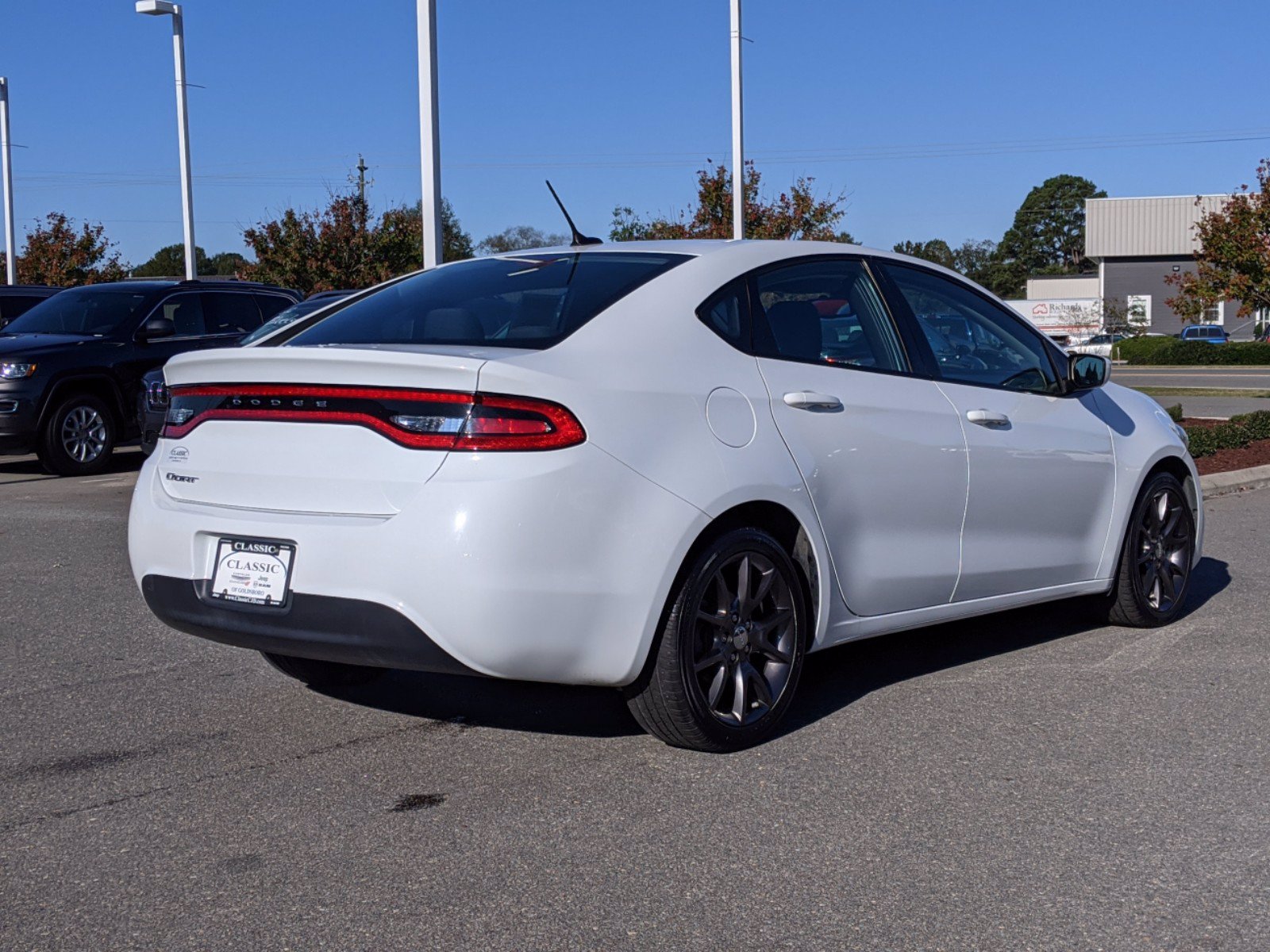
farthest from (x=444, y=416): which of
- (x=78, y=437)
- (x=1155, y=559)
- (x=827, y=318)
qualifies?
(x=78, y=437)

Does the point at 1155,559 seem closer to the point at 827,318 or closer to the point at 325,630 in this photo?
the point at 827,318

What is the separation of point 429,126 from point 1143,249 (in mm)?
77539

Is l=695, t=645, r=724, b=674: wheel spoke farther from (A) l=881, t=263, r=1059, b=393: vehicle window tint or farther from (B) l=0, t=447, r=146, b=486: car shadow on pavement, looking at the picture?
(B) l=0, t=447, r=146, b=486: car shadow on pavement

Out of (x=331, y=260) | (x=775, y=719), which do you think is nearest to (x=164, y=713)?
(x=775, y=719)

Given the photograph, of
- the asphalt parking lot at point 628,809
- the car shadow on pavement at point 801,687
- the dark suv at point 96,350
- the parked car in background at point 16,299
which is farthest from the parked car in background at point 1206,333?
the asphalt parking lot at point 628,809

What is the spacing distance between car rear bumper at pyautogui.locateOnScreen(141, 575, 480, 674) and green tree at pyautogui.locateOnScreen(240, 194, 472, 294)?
26.6 metres

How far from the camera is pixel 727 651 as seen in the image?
461cm

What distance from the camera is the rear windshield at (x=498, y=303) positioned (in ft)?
15.0

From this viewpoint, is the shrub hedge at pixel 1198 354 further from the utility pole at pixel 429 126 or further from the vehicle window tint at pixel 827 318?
the vehicle window tint at pixel 827 318

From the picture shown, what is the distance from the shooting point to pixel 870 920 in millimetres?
3344

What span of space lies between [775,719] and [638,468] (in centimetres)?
107

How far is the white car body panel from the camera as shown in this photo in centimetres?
403

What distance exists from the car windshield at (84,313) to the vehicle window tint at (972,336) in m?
10.7

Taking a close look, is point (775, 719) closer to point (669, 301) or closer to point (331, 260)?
point (669, 301)
